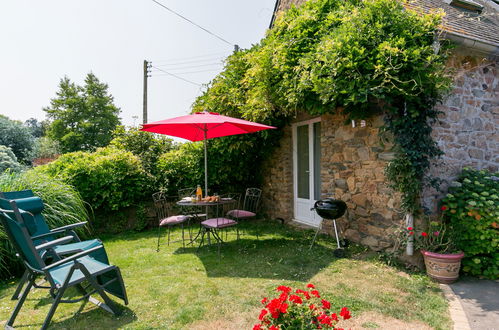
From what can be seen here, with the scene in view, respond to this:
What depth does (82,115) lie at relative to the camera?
30.1 meters

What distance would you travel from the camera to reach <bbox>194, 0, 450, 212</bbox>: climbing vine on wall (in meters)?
3.55

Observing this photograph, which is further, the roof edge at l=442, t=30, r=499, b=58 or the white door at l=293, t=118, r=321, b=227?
the white door at l=293, t=118, r=321, b=227

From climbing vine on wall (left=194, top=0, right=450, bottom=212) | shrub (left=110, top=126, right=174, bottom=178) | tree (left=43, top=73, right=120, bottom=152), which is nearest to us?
climbing vine on wall (left=194, top=0, right=450, bottom=212)

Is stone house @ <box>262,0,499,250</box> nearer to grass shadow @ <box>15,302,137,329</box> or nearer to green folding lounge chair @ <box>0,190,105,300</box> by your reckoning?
grass shadow @ <box>15,302,137,329</box>

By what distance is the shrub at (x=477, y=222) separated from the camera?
11.3ft

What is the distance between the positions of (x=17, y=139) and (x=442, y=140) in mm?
20001

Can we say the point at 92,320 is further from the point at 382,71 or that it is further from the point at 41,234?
the point at 382,71

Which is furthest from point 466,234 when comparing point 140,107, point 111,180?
point 140,107

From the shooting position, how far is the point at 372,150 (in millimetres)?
4391

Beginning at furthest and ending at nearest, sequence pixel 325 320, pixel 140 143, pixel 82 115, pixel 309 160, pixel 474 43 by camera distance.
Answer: pixel 82 115 < pixel 140 143 < pixel 309 160 < pixel 474 43 < pixel 325 320

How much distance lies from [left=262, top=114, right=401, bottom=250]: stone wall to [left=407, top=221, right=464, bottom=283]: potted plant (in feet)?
1.38

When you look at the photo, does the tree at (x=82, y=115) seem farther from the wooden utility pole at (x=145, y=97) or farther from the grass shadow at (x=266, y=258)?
the grass shadow at (x=266, y=258)

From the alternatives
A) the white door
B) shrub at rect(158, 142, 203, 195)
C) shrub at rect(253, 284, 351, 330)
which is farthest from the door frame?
shrub at rect(253, 284, 351, 330)

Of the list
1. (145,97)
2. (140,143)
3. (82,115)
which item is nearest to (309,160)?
(140,143)
